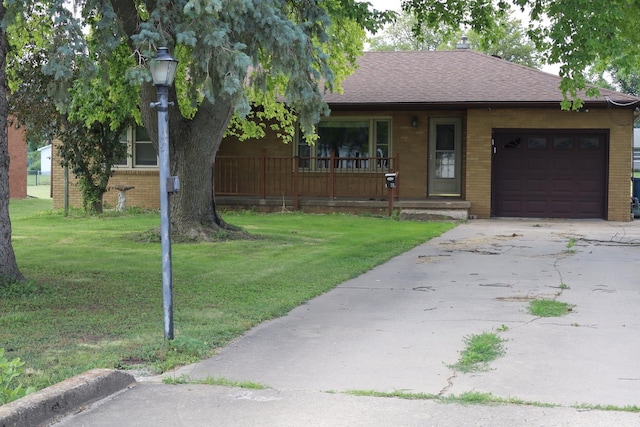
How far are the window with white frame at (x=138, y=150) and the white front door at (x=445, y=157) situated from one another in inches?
319

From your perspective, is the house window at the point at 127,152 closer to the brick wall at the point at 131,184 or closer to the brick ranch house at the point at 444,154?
the brick ranch house at the point at 444,154

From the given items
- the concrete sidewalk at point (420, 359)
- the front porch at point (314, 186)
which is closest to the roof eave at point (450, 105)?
the front porch at point (314, 186)

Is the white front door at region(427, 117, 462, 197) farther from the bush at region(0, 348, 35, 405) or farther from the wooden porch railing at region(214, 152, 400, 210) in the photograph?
the bush at region(0, 348, 35, 405)

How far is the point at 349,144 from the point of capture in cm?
2406

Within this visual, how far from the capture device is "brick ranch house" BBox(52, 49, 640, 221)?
21.8m

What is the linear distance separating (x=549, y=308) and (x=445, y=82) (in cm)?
1582

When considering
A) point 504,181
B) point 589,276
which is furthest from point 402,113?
point 589,276

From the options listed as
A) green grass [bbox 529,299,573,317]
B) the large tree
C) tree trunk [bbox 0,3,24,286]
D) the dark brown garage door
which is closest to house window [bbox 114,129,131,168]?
the dark brown garage door

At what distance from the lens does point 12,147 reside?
3572cm

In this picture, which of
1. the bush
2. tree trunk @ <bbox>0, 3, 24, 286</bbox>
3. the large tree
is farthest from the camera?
tree trunk @ <bbox>0, 3, 24, 286</bbox>

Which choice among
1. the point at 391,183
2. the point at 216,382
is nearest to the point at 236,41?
the point at 216,382

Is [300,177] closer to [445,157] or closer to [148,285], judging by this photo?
[445,157]

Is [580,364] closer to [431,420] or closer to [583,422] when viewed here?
[583,422]

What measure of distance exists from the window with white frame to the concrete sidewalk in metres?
14.1
